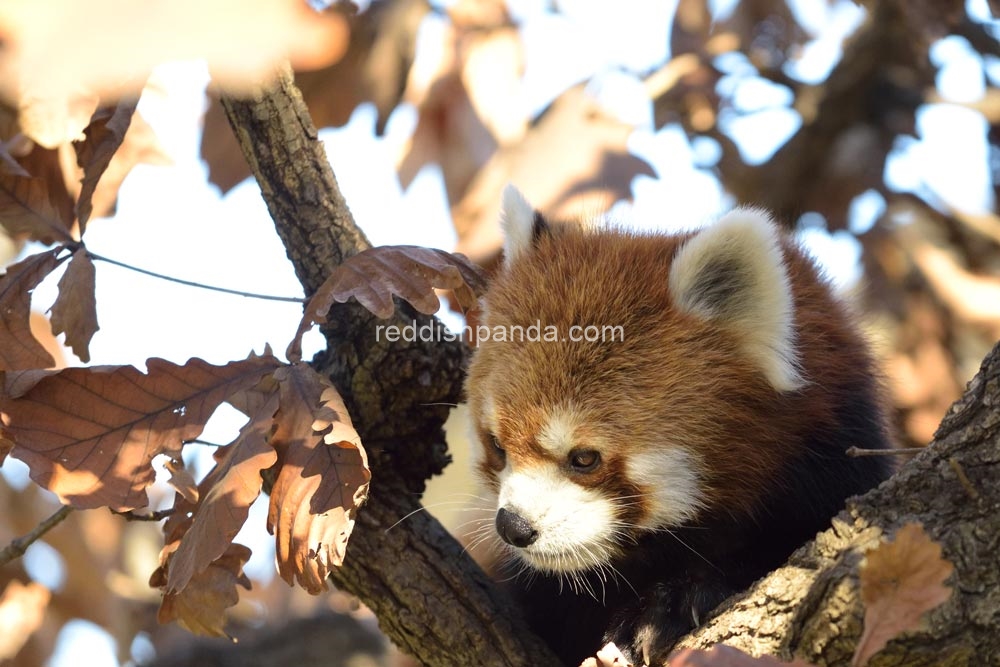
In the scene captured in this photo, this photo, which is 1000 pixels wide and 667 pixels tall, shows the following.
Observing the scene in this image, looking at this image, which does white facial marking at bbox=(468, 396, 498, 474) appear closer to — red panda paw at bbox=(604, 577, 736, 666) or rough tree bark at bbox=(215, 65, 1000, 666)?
rough tree bark at bbox=(215, 65, 1000, 666)

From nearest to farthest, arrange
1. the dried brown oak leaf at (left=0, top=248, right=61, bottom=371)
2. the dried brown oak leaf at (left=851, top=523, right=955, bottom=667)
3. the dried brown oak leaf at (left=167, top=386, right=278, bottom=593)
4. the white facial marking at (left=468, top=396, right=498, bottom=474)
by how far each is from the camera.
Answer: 1. the dried brown oak leaf at (left=851, top=523, right=955, bottom=667)
2. the dried brown oak leaf at (left=167, top=386, right=278, bottom=593)
3. the dried brown oak leaf at (left=0, top=248, right=61, bottom=371)
4. the white facial marking at (left=468, top=396, right=498, bottom=474)

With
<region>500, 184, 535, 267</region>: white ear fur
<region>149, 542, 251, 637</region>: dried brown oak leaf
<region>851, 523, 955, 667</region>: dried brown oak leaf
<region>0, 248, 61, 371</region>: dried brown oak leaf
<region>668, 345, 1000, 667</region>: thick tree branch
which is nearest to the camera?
<region>851, 523, 955, 667</region>: dried brown oak leaf

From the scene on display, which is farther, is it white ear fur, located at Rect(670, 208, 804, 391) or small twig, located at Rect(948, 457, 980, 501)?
white ear fur, located at Rect(670, 208, 804, 391)

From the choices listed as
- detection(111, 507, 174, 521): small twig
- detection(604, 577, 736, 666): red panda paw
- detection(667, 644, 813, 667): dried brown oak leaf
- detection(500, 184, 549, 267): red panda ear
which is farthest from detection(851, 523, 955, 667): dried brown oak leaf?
detection(500, 184, 549, 267): red panda ear

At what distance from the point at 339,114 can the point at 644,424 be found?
160 cm

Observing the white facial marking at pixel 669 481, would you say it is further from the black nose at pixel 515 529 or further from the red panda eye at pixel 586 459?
the black nose at pixel 515 529

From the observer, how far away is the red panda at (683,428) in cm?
263

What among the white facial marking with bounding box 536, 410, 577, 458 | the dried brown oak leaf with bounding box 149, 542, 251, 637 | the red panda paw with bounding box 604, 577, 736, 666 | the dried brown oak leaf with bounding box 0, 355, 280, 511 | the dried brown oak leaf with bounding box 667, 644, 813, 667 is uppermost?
the dried brown oak leaf with bounding box 667, 644, 813, 667

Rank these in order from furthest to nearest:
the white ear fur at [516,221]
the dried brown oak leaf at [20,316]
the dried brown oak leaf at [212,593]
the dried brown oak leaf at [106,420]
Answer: the white ear fur at [516,221], the dried brown oak leaf at [20,316], the dried brown oak leaf at [212,593], the dried brown oak leaf at [106,420]

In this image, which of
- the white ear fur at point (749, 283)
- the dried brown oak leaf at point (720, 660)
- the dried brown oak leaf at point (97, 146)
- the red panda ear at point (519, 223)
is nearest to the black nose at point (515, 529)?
the white ear fur at point (749, 283)

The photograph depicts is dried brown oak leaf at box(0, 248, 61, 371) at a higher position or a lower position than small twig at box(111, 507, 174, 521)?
higher

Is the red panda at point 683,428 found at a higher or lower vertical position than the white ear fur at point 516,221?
lower

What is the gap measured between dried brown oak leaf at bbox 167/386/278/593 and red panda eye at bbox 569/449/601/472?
0.88m

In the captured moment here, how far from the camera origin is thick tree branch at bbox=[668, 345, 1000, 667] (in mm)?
1784
